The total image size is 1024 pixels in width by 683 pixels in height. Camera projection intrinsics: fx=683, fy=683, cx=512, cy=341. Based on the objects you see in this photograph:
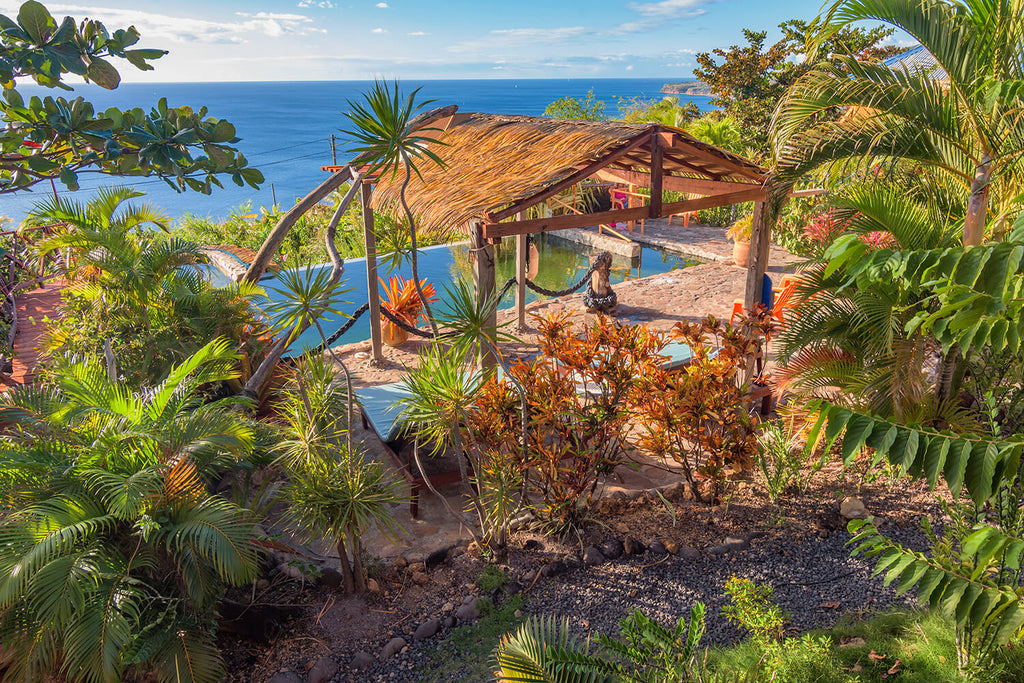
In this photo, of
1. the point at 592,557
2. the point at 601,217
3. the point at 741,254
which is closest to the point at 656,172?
the point at 601,217

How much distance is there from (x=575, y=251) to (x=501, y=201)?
12.4 meters

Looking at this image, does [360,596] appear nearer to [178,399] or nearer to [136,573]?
[136,573]

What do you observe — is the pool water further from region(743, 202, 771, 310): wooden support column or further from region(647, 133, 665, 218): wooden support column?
region(647, 133, 665, 218): wooden support column

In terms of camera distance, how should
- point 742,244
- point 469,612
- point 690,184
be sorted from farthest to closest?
point 742,244, point 690,184, point 469,612

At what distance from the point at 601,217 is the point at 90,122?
448 centimetres

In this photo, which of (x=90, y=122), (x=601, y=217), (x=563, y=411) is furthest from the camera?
(x=601, y=217)

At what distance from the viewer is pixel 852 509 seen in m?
4.97

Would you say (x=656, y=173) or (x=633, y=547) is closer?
(x=633, y=547)

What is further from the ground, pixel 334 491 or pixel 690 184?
pixel 690 184

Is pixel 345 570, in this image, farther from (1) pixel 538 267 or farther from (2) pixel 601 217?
(1) pixel 538 267

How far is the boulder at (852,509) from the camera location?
16.2 feet

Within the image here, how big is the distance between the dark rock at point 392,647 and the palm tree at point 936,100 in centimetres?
444

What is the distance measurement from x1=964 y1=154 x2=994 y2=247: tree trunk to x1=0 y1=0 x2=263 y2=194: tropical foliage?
187 inches

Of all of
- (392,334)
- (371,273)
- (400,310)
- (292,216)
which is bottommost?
(392,334)
